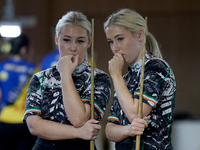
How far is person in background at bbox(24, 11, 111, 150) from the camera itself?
5.19 feet

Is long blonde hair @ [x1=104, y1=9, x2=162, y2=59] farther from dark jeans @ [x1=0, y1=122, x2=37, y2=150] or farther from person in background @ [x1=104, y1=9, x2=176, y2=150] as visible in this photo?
dark jeans @ [x1=0, y1=122, x2=37, y2=150]

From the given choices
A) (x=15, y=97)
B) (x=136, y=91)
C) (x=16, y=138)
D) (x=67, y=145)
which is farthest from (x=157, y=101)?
(x=15, y=97)

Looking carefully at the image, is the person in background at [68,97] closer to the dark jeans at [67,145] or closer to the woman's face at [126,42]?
the dark jeans at [67,145]

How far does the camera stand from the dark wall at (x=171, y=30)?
5062mm

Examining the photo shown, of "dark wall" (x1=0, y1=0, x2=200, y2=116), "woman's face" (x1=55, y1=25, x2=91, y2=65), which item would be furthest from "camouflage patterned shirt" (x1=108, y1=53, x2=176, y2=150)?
"dark wall" (x1=0, y1=0, x2=200, y2=116)

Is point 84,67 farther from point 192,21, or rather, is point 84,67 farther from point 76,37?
point 192,21

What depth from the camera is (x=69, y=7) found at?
504 centimetres

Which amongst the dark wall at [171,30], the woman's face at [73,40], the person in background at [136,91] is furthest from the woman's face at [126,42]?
the dark wall at [171,30]

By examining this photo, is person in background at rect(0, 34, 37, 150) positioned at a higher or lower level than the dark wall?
lower

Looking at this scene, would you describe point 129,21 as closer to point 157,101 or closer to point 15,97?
→ point 157,101

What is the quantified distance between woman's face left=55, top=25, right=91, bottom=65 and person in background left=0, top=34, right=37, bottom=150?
97cm

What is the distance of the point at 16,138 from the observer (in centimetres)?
245

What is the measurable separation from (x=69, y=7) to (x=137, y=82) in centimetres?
364

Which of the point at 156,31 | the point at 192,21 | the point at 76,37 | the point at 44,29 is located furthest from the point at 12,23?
the point at 76,37
